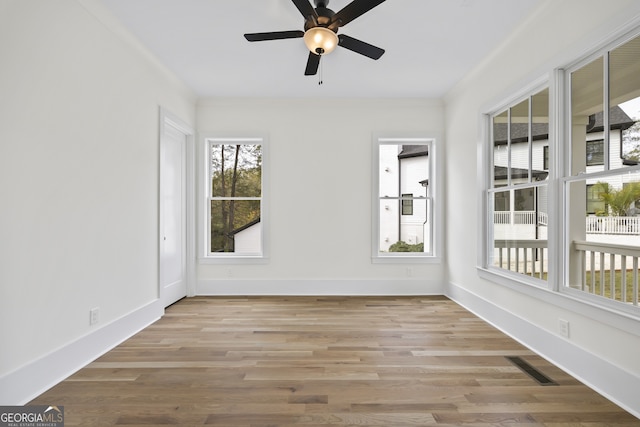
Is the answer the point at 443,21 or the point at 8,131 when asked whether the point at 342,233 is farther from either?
the point at 8,131

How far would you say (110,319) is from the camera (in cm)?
299

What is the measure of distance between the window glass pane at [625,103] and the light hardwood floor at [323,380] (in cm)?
155

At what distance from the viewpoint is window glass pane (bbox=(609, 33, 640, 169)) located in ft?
6.92

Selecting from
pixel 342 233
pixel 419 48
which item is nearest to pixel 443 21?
pixel 419 48

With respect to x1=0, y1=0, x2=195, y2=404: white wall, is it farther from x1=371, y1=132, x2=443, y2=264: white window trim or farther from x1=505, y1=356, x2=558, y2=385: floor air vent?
x1=505, y1=356, x2=558, y2=385: floor air vent

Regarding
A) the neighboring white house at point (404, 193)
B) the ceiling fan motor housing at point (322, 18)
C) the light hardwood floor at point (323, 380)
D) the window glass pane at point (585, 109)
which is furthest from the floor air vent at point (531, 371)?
the ceiling fan motor housing at point (322, 18)

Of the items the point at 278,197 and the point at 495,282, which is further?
the point at 278,197

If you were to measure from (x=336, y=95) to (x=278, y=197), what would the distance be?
163 cm

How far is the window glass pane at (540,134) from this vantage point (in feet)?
9.53

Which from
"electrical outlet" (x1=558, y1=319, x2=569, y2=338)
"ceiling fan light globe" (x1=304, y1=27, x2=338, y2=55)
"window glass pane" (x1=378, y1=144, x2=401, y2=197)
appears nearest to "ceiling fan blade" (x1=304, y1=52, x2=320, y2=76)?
"ceiling fan light globe" (x1=304, y1=27, x2=338, y2=55)

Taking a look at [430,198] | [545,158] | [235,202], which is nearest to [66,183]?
[235,202]

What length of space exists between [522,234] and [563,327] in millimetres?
948

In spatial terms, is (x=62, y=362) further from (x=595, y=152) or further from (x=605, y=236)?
(x=595, y=152)

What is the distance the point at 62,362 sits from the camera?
2.41 metres
